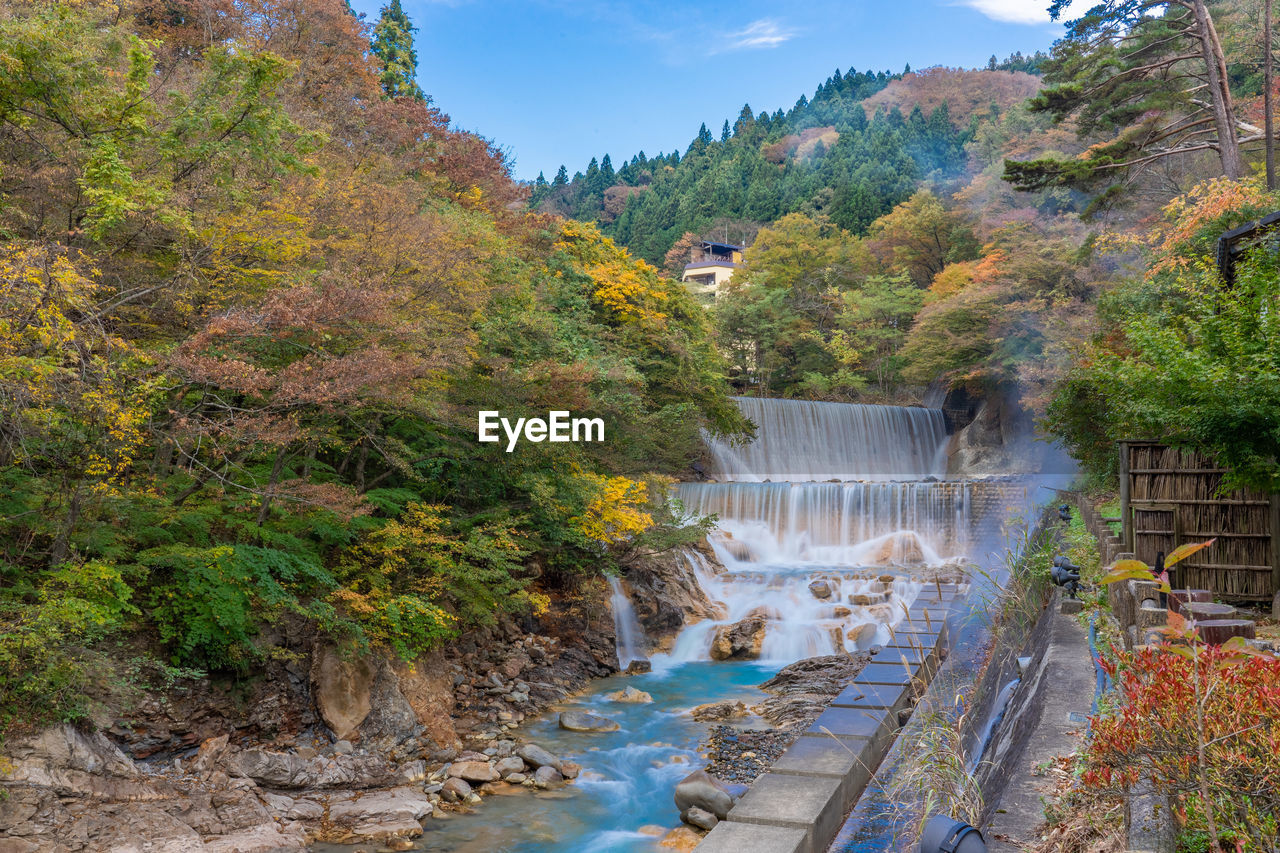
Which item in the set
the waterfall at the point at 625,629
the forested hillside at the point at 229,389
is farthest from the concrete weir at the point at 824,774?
the waterfall at the point at 625,629

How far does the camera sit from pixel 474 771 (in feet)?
27.9

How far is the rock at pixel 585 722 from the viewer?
399 inches

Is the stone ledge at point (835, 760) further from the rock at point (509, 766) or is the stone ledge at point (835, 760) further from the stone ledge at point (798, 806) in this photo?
the rock at point (509, 766)

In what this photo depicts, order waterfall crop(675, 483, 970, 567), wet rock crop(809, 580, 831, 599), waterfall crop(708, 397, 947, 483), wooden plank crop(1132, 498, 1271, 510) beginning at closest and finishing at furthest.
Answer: wooden plank crop(1132, 498, 1271, 510)
wet rock crop(809, 580, 831, 599)
waterfall crop(675, 483, 970, 567)
waterfall crop(708, 397, 947, 483)

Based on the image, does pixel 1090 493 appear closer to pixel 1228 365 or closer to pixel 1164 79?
pixel 1164 79

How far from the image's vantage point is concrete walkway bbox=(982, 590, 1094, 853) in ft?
10.6

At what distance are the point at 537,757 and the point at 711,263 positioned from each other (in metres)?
47.7

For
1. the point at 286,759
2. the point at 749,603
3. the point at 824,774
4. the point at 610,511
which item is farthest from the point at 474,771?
the point at 749,603

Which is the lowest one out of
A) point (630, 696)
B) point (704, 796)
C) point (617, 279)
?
point (630, 696)

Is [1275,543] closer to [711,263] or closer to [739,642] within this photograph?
[739,642]

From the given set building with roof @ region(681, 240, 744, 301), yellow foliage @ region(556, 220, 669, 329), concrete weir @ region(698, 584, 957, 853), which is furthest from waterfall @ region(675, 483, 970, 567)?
building with roof @ region(681, 240, 744, 301)

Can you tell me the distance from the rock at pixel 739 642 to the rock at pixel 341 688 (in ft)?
20.6

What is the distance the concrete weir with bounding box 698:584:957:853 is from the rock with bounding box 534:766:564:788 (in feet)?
12.0

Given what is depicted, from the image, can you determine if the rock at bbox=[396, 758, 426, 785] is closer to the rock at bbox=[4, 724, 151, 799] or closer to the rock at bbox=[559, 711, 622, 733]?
the rock at bbox=[559, 711, 622, 733]
